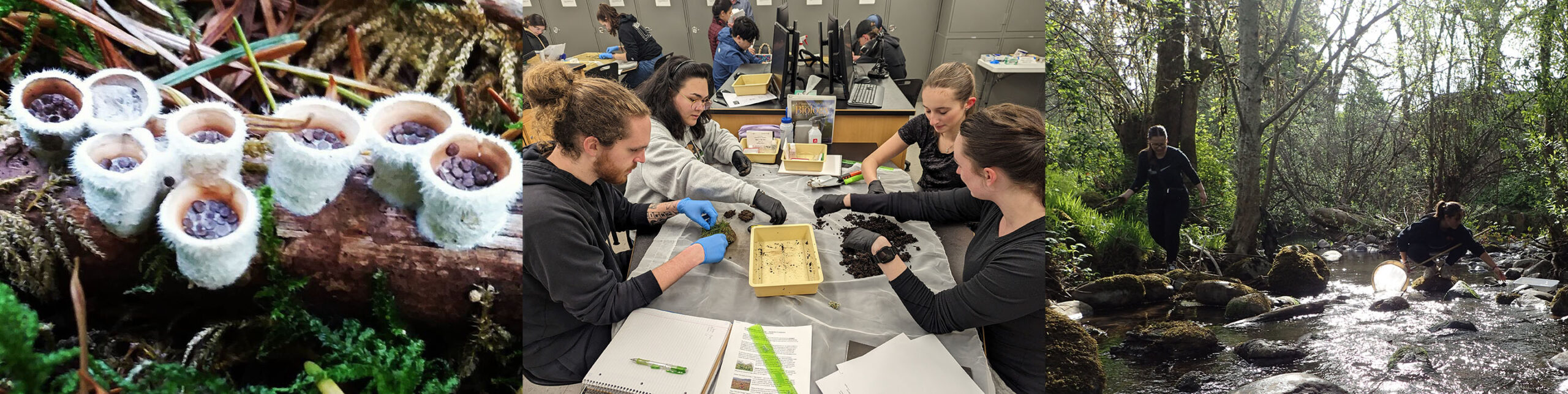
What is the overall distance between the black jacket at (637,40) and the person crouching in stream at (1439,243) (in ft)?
19.3

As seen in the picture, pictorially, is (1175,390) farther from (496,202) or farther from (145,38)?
(145,38)

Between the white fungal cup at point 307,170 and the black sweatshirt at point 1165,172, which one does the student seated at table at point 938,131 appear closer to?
the black sweatshirt at point 1165,172

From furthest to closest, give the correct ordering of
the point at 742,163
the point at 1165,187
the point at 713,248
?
1. the point at 742,163
2. the point at 713,248
3. the point at 1165,187

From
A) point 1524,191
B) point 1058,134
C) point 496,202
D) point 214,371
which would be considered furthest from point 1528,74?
point 214,371

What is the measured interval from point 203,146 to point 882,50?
4.87m

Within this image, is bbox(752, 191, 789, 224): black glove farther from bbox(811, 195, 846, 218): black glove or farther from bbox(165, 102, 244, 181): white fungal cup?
bbox(165, 102, 244, 181): white fungal cup

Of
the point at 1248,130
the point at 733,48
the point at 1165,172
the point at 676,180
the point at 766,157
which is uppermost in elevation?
the point at 1248,130

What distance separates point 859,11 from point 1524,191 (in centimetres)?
470

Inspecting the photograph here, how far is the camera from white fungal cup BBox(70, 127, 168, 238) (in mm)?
726

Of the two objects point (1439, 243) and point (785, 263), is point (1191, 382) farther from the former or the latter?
point (785, 263)

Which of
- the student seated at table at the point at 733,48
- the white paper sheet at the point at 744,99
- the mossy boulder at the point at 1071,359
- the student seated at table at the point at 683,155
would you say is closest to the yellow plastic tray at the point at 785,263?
the student seated at table at the point at 683,155

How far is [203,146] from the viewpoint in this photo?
2.44 ft

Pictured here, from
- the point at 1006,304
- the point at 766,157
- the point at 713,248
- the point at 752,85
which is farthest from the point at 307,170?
the point at 752,85

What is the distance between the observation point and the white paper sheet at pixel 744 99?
4.31 meters
